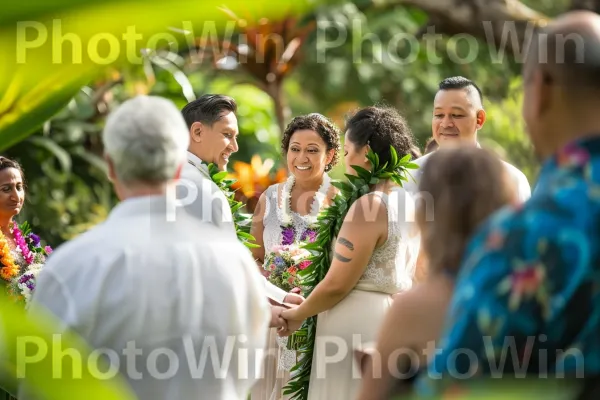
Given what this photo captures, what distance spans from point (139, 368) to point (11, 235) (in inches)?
125

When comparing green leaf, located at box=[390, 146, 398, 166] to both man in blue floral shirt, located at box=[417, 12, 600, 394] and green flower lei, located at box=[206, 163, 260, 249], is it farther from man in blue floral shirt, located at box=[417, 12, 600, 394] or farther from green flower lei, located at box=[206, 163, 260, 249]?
man in blue floral shirt, located at box=[417, 12, 600, 394]

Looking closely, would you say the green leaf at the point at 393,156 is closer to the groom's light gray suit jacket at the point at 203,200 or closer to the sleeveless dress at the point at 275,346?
the sleeveless dress at the point at 275,346

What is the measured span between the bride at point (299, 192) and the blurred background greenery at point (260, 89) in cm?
51

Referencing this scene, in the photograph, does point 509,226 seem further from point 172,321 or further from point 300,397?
point 300,397

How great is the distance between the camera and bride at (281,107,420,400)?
4.30m

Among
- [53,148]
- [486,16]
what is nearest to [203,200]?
[53,148]

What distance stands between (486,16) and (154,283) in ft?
34.7

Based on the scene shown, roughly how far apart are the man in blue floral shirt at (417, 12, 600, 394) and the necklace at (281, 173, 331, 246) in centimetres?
374

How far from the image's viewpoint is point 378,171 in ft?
14.6

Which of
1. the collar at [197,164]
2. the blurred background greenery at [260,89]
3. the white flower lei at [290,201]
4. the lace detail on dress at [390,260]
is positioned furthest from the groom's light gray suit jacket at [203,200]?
the blurred background greenery at [260,89]

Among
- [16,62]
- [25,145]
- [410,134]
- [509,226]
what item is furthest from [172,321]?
[25,145]

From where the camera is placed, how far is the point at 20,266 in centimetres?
514

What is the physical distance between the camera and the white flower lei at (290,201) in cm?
554

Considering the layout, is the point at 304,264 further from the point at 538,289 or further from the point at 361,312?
the point at 538,289
